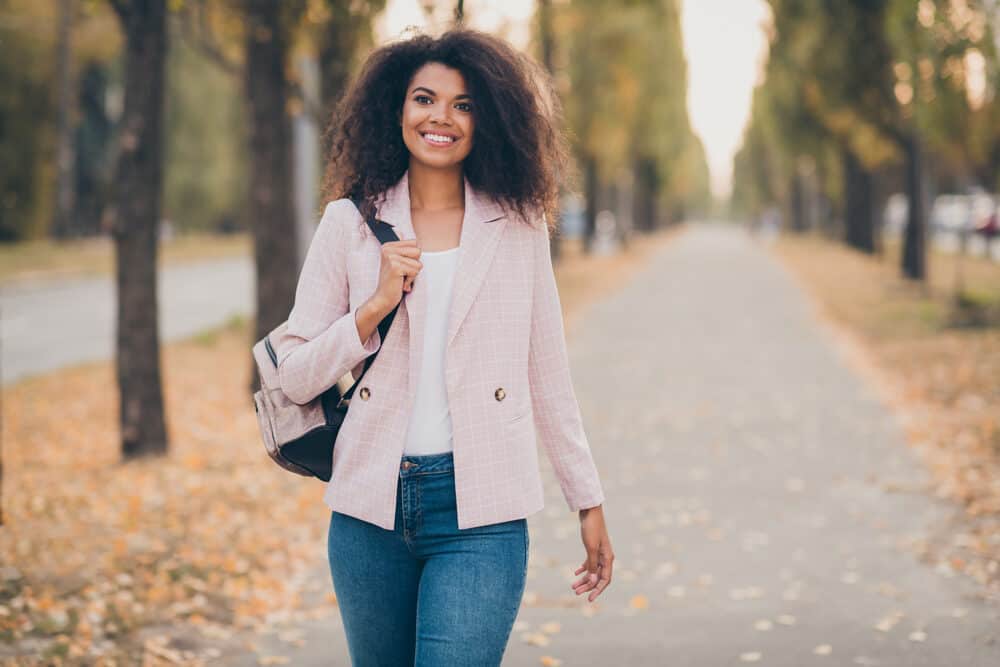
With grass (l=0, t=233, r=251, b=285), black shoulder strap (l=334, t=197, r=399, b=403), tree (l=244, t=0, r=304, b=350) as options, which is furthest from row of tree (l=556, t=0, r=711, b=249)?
black shoulder strap (l=334, t=197, r=399, b=403)

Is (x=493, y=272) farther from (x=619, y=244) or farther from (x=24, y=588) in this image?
(x=619, y=244)

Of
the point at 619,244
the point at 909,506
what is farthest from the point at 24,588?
the point at 619,244

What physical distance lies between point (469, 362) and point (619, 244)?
137ft

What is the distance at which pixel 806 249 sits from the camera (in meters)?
41.0

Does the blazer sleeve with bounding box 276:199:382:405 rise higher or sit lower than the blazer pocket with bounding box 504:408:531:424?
higher

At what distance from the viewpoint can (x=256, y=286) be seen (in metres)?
10.4

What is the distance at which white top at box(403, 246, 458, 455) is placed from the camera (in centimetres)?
255

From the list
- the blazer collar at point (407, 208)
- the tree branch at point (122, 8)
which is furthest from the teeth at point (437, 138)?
the tree branch at point (122, 8)

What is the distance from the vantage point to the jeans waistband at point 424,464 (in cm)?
252

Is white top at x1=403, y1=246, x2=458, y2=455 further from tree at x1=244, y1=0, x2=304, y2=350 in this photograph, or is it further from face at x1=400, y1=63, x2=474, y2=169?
tree at x1=244, y1=0, x2=304, y2=350

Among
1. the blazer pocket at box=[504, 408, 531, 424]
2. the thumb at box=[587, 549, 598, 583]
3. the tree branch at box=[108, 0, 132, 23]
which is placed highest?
the tree branch at box=[108, 0, 132, 23]

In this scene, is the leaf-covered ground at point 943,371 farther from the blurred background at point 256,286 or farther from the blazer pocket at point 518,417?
the blazer pocket at point 518,417

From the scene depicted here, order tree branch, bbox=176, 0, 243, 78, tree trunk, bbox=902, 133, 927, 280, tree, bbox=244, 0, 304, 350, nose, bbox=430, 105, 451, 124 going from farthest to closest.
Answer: tree trunk, bbox=902, 133, 927, 280, tree branch, bbox=176, 0, 243, 78, tree, bbox=244, 0, 304, 350, nose, bbox=430, 105, 451, 124

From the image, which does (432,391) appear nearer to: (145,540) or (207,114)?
(145,540)
